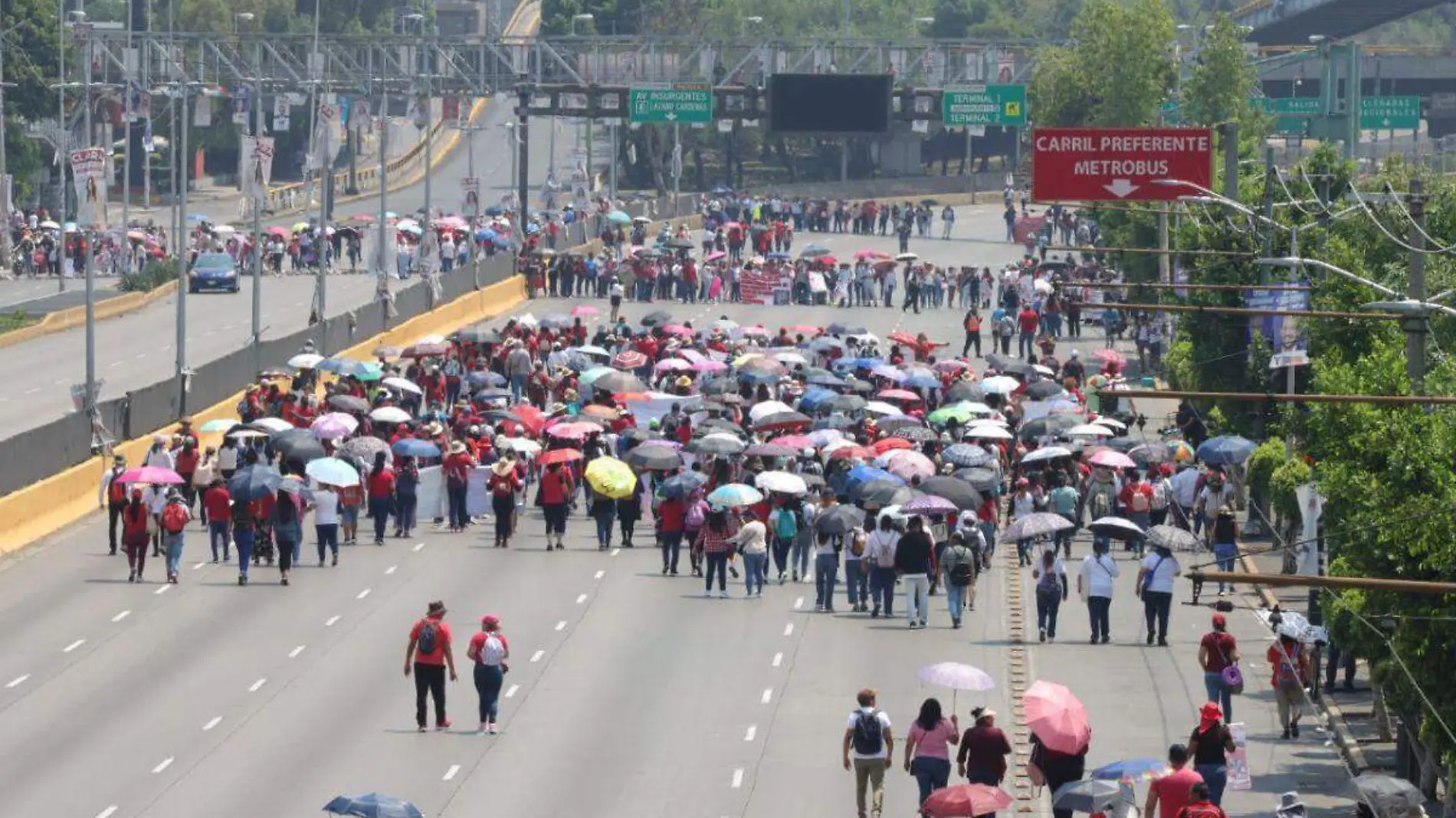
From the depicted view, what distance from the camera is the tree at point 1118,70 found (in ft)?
270

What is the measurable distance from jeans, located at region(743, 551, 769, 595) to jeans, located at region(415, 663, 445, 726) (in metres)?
8.59

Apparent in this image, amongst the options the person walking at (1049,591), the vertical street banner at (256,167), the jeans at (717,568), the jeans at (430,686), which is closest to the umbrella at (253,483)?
the jeans at (717,568)

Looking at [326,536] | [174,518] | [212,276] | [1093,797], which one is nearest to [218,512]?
[326,536]

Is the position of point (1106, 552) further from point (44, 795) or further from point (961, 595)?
point (44, 795)

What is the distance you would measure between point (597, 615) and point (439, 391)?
17.1 meters

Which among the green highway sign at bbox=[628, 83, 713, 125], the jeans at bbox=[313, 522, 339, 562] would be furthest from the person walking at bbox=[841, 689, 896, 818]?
the green highway sign at bbox=[628, 83, 713, 125]

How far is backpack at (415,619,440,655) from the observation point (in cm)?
2806

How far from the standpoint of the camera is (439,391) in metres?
52.0

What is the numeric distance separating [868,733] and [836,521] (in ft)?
36.5

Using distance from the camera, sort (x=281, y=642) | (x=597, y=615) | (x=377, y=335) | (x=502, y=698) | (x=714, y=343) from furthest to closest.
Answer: (x=377, y=335) → (x=714, y=343) → (x=597, y=615) → (x=281, y=642) → (x=502, y=698)

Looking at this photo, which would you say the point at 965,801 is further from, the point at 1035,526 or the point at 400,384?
the point at 400,384

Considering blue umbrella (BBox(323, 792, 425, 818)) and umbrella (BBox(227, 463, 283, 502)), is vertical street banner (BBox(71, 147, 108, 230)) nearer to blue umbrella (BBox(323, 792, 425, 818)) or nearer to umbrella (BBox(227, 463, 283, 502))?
umbrella (BBox(227, 463, 283, 502))

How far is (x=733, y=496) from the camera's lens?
36.8 metres

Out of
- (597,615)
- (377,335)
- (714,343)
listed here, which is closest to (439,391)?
(714,343)
